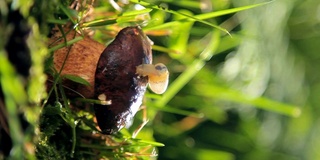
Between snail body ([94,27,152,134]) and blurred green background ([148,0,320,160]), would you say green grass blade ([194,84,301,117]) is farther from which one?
snail body ([94,27,152,134])

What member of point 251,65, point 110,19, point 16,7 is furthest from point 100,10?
point 251,65

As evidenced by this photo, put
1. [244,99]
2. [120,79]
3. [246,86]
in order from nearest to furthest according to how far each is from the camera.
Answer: [120,79], [244,99], [246,86]

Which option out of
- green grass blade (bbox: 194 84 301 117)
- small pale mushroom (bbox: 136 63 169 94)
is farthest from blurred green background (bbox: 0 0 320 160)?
small pale mushroom (bbox: 136 63 169 94)

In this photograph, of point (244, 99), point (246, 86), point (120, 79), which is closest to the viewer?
point (120, 79)

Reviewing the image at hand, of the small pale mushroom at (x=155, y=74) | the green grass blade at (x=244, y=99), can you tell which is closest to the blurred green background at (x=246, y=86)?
the green grass blade at (x=244, y=99)

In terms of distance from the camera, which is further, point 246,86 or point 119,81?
point 246,86

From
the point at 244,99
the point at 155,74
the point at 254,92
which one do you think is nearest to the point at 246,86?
the point at 254,92

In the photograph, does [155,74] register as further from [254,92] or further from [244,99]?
[254,92]

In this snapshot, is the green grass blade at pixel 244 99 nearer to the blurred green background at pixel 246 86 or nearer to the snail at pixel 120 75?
the blurred green background at pixel 246 86
